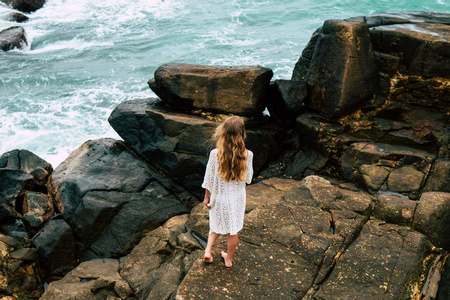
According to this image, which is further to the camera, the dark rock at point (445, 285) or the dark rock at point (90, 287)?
the dark rock at point (90, 287)

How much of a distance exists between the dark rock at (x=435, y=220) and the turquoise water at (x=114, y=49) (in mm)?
10007

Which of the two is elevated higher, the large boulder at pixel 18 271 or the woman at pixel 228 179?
the woman at pixel 228 179

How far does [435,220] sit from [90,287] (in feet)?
15.9

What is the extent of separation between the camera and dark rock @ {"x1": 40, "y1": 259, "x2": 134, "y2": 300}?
210 inches

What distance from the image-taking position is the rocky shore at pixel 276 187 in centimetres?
460

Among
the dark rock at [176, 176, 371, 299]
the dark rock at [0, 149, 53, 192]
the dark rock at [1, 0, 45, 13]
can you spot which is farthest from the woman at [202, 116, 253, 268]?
the dark rock at [1, 0, 45, 13]

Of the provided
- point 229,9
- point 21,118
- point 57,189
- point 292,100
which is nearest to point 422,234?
point 292,100

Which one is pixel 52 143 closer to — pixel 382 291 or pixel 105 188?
pixel 105 188

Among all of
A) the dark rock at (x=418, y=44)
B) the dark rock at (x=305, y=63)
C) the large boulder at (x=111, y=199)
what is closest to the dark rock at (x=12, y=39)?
the large boulder at (x=111, y=199)

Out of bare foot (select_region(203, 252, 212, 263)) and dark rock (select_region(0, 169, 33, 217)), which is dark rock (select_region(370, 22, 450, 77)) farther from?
dark rock (select_region(0, 169, 33, 217))

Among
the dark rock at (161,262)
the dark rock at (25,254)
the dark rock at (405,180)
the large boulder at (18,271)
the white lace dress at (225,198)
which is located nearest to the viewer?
the white lace dress at (225,198)

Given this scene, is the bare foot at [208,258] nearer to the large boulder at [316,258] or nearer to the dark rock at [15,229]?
the large boulder at [316,258]

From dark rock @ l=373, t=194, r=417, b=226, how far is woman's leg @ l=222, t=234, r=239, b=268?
224cm

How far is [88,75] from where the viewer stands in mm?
16969
